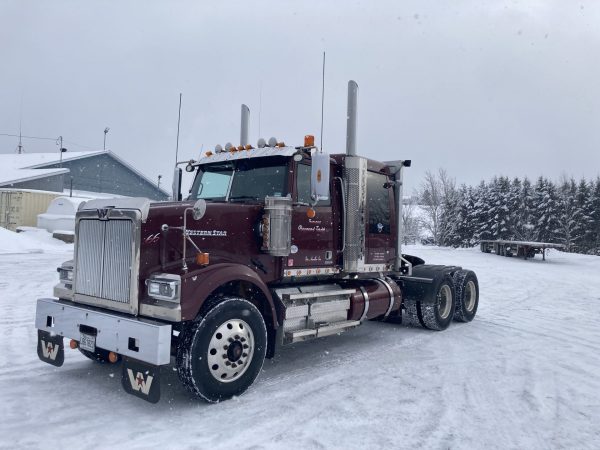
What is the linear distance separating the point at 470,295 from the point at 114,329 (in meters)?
7.67

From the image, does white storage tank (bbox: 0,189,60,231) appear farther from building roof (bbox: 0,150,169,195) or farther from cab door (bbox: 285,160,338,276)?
cab door (bbox: 285,160,338,276)

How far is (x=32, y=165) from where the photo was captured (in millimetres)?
39562

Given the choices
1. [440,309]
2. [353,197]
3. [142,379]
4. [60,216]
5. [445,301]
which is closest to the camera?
[142,379]

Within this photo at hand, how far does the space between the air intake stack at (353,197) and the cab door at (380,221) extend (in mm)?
359

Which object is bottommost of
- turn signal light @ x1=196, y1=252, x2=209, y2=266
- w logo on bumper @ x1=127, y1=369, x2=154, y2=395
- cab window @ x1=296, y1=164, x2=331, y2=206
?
w logo on bumper @ x1=127, y1=369, x2=154, y2=395

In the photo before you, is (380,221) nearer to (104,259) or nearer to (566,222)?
(104,259)

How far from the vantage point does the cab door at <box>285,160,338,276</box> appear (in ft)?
20.0

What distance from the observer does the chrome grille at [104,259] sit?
4758 mm

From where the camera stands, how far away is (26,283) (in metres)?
12.6

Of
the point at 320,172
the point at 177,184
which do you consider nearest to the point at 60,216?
the point at 177,184

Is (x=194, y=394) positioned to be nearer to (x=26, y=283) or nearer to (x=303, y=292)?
(x=303, y=292)

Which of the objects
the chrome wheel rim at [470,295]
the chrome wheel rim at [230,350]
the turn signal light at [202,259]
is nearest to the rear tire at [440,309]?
the chrome wheel rim at [470,295]

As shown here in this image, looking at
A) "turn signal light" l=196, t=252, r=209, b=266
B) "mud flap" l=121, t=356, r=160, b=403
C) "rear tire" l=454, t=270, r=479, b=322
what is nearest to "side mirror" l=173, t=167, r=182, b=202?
"turn signal light" l=196, t=252, r=209, b=266

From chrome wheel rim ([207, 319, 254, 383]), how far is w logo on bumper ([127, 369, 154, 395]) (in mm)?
601
